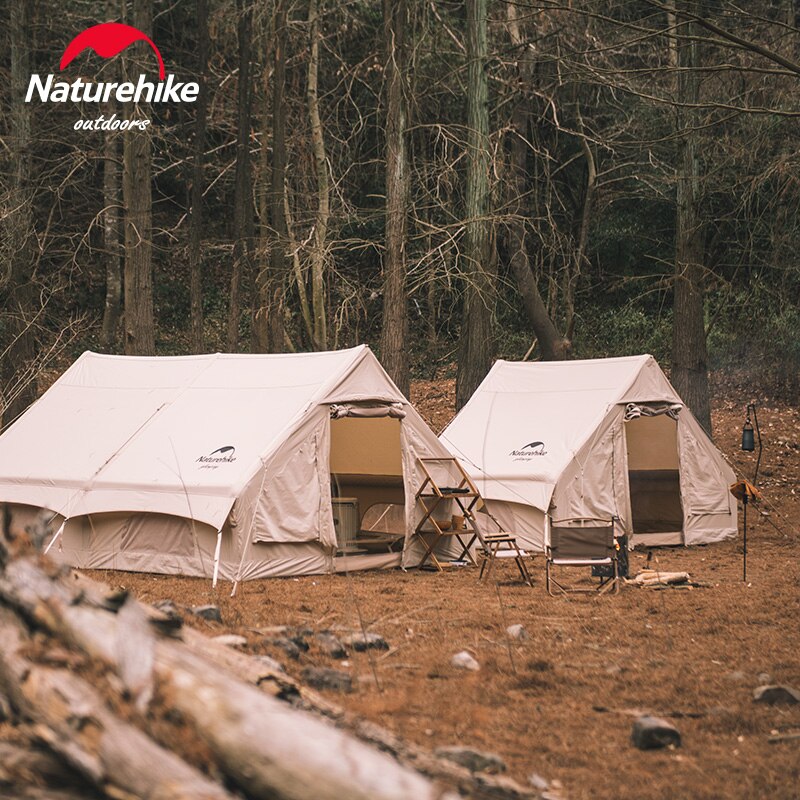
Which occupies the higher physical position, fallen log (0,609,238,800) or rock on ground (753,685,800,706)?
fallen log (0,609,238,800)

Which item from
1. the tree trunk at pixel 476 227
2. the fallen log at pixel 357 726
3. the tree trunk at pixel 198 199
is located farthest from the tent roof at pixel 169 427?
the tree trunk at pixel 198 199

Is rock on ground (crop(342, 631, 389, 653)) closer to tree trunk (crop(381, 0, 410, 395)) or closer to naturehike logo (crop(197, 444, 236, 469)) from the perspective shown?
naturehike logo (crop(197, 444, 236, 469))

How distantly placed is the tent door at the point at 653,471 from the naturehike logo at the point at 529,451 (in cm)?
202

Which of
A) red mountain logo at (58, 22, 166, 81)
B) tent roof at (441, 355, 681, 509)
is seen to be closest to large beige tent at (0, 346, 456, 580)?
tent roof at (441, 355, 681, 509)

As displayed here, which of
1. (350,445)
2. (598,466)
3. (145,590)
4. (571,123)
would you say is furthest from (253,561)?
(571,123)

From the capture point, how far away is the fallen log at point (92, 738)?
2898 millimetres

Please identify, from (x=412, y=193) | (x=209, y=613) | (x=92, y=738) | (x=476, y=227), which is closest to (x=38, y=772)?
(x=92, y=738)

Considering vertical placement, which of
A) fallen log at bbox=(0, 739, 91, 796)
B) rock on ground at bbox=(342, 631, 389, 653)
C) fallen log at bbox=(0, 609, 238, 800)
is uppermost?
fallen log at bbox=(0, 609, 238, 800)

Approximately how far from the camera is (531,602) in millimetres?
8383

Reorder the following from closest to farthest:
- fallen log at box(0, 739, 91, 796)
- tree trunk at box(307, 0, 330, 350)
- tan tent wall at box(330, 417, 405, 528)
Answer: fallen log at box(0, 739, 91, 796) → tan tent wall at box(330, 417, 405, 528) → tree trunk at box(307, 0, 330, 350)

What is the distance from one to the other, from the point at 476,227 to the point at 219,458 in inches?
226

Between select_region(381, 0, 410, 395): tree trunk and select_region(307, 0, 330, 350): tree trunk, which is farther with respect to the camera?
select_region(307, 0, 330, 350): tree trunk

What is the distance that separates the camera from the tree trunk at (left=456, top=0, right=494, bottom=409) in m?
14.0

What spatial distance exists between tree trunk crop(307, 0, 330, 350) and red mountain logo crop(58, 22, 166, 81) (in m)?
2.18
